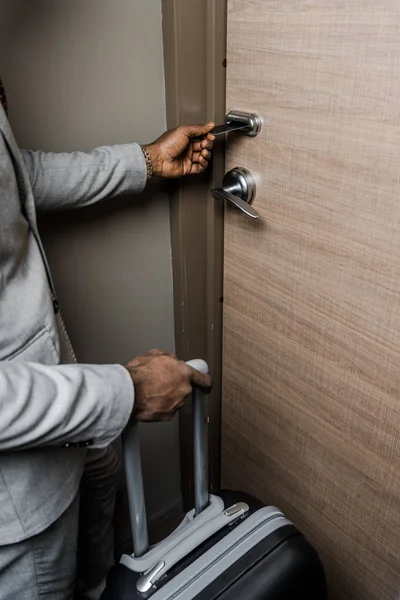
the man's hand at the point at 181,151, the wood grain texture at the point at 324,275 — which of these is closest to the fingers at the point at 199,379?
the wood grain texture at the point at 324,275

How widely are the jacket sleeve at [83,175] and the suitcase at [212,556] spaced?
1.19 ft

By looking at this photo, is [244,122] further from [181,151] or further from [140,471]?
[140,471]

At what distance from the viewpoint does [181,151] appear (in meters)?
1.00

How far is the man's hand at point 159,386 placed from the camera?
Answer: 0.73m

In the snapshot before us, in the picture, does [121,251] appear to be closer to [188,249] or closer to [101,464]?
[188,249]

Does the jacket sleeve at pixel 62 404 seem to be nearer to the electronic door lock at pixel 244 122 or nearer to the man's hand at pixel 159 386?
the man's hand at pixel 159 386

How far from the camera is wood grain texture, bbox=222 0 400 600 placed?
774mm

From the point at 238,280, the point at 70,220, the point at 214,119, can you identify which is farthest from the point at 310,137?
the point at 70,220

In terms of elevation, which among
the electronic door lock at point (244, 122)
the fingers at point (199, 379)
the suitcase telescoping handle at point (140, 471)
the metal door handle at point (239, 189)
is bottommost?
the suitcase telescoping handle at point (140, 471)

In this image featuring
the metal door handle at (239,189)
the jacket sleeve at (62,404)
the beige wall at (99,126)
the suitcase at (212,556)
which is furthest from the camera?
the metal door handle at (239,189)

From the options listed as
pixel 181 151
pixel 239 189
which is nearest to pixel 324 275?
pixel 239 189

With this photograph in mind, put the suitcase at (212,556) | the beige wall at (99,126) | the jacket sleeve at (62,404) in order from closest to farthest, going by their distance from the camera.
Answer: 1. the jacket sleeve at (62,404)
2. the suitcase at (212,556)
3. the beige wall at (99,126)

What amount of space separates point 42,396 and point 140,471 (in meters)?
0.19

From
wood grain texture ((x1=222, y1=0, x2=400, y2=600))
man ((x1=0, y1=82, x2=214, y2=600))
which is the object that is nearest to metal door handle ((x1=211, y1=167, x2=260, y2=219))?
wood grain texture ((x1=222, y1=0, x2=400, y2=600))
